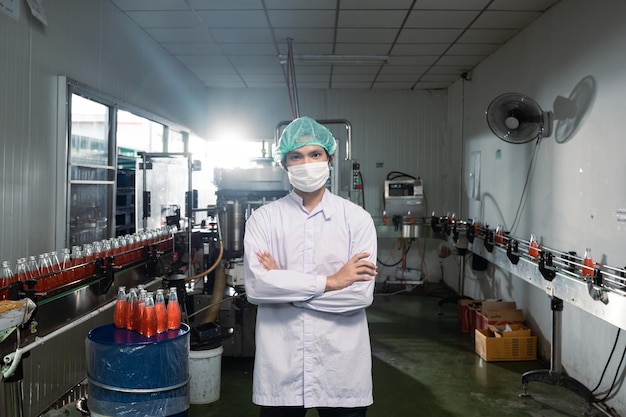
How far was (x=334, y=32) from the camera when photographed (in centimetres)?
443

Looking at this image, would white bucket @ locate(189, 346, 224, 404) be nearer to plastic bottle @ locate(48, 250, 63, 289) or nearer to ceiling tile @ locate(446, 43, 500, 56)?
plastic bottle @ locate(48, 250, 63, 289)

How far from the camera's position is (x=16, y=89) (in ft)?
9.02

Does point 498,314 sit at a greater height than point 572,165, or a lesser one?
lesser

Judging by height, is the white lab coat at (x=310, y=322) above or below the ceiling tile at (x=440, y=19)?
below

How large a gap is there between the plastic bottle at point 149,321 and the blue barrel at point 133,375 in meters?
0.03

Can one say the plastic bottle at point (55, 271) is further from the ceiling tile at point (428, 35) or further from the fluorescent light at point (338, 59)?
the fluorescent light at point (338, 59)

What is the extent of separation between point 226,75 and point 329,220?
195 inches

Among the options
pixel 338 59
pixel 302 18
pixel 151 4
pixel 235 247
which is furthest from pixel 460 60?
pixel 235 247

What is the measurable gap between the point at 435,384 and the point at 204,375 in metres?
1.56

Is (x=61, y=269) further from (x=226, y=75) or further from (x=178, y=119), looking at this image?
(x=226, y=75)

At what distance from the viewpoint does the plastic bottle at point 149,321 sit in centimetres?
202

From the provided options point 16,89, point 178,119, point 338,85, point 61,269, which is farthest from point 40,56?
point 338,85

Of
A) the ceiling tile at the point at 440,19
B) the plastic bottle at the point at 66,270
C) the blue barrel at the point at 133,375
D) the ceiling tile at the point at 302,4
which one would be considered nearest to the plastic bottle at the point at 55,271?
the plastic bottle at the point at 66,270

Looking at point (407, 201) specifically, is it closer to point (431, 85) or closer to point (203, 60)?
point (431, 85)
